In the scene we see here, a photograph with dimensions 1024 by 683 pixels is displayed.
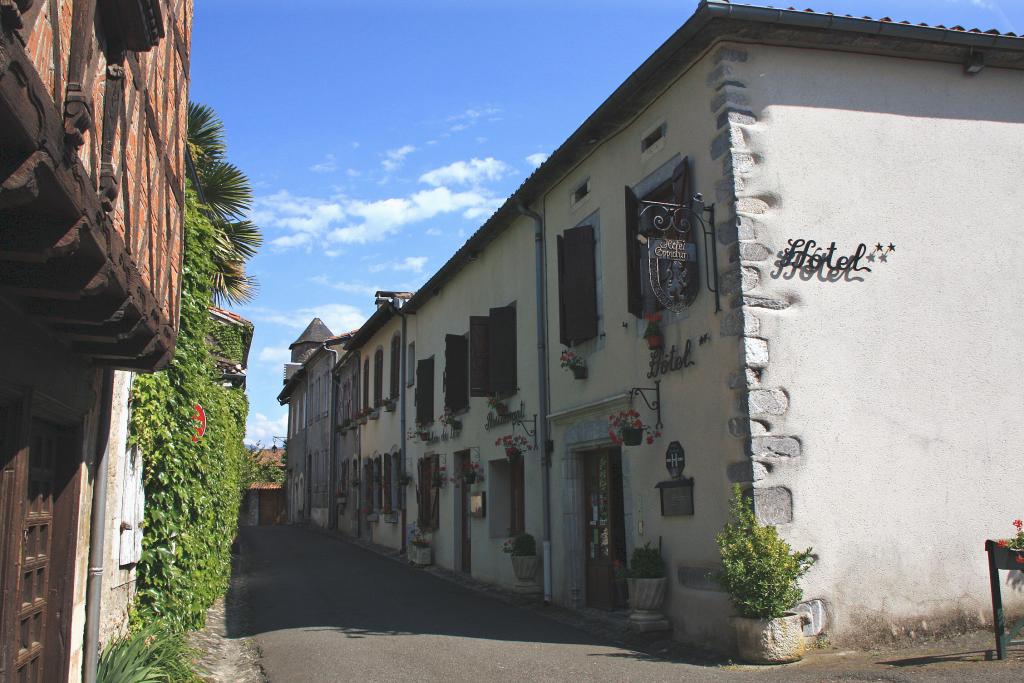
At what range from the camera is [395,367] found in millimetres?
20938

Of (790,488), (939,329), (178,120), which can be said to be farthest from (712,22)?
(178,120)

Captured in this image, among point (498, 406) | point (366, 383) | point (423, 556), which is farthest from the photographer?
point (366, 383)

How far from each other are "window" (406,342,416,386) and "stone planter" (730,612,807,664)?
13197mm

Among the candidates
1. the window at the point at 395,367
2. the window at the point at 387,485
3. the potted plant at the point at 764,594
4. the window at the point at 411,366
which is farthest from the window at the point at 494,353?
the window at the point at 387,485

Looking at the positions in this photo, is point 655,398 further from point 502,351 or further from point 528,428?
point 502,351

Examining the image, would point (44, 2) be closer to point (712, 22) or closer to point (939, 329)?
point (712, 22)

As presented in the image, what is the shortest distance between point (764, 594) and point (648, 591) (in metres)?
1.74

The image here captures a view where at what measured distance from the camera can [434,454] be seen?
1711cm

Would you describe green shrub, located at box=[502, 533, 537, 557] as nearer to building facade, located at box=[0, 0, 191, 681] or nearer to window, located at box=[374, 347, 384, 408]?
building facade, located at box=[0, 0, 191, 681]

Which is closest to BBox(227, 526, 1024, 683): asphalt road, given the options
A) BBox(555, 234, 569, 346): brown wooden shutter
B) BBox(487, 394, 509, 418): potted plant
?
BBox(487, 394, 509, 418): potted plant

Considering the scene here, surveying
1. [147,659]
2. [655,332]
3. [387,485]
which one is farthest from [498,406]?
[387,485]

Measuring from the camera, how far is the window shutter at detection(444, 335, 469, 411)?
1541 centimetres

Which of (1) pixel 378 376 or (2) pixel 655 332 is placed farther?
(1) pixel 378 376

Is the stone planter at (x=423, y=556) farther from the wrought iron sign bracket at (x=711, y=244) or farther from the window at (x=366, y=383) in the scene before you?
the wrought iron sign bracket at (x=711, y=244)
